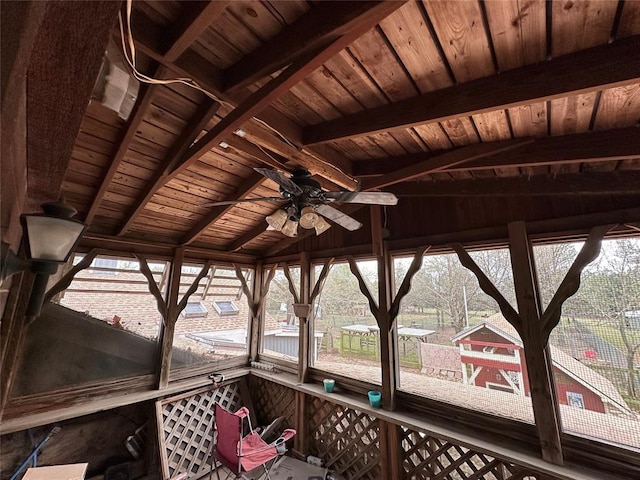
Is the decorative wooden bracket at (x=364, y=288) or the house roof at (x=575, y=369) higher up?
the decorative wooden bracket at (x=364, y=288)

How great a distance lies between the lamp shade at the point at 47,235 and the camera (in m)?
0.82

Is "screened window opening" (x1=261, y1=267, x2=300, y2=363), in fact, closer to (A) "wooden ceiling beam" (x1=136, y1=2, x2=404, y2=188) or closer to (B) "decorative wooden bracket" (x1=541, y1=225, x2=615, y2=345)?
(A) "wooden ceiling beam" (x1=136, y1=2, x2=404, y2=188)

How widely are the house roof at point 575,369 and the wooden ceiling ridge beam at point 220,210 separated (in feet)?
9.35

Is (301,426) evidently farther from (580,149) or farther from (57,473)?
(580,149)

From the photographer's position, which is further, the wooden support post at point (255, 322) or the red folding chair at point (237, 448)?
the wooden support post at point (255, 322)

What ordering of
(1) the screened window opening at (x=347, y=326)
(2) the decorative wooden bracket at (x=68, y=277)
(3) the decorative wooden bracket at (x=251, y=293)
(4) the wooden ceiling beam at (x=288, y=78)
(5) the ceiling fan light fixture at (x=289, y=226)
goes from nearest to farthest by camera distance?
(4) the wooden ceiling beam at (x=288, y=78)
(5) the ceiling fan light fixture at (x=289, y=226)
(2) the decorative wooden bracket at (x=68, y=277)
(1) the screened window opening at (x=347, y=326)
(3) the decorative wooden bracket at (x=251, y=293)

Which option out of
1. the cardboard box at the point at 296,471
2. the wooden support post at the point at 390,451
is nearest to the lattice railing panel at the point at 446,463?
the wooden support post at the point at 390,451

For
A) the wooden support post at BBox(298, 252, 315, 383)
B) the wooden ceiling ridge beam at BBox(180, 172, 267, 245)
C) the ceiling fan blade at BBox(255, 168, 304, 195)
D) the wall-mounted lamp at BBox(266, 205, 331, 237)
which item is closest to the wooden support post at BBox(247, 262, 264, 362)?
the wooden support post at BBox(298, 252, 315, 383)

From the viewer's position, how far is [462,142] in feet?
7.07

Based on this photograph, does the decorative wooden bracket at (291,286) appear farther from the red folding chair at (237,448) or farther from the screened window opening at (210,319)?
the red folding chair at (237,448)

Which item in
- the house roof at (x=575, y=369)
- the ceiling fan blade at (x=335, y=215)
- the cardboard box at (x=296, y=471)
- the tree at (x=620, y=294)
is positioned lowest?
the cardboard box at (x=296, y=471)

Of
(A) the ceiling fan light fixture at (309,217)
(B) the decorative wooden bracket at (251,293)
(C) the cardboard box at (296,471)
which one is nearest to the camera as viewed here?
(A) the ceiling fan light fixture at (309,217)

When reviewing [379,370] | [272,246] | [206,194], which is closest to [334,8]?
[206,194]

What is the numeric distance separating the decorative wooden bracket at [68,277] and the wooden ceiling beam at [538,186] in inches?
149
